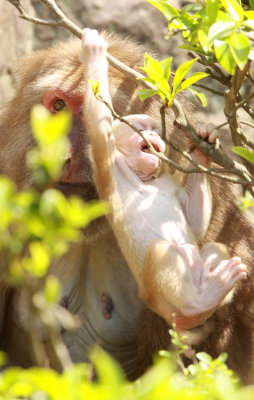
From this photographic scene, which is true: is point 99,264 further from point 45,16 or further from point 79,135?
point 45,16

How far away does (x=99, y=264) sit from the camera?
4.18 meters

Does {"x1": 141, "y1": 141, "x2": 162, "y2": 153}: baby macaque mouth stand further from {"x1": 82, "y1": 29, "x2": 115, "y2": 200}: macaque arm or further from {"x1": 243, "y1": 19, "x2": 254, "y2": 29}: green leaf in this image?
{"x1": 243, "y1": 19, "x2": 254, "y2": 29}: green leaf

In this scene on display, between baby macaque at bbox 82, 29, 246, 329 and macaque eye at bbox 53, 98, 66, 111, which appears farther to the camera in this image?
macaque eye at bbox 53, 98, 66, 111

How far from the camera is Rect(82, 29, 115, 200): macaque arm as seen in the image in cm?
314

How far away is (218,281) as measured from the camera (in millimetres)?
2963

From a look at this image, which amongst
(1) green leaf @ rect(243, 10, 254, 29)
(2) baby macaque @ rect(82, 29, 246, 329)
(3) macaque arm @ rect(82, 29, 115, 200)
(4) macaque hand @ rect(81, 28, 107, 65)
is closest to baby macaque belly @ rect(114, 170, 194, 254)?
(2) baby macaque @ rect(82, 29, 246, 329)

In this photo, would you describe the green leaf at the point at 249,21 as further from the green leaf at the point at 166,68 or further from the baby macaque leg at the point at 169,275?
the baby macaque leg at the point at 169,275

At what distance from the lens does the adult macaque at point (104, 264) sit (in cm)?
389

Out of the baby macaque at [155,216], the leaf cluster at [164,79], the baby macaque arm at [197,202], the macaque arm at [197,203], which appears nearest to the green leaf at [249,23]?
the leaf cluster at [164,79]

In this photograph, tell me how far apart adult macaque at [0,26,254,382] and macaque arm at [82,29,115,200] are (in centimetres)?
60

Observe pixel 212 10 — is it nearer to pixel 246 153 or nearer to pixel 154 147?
pixel 246 153

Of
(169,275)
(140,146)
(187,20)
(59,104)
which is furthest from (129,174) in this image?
(59,104)

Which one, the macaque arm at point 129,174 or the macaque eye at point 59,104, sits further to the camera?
the macaque eye at point 59,104

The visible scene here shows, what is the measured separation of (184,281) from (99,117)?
2.84 feet
